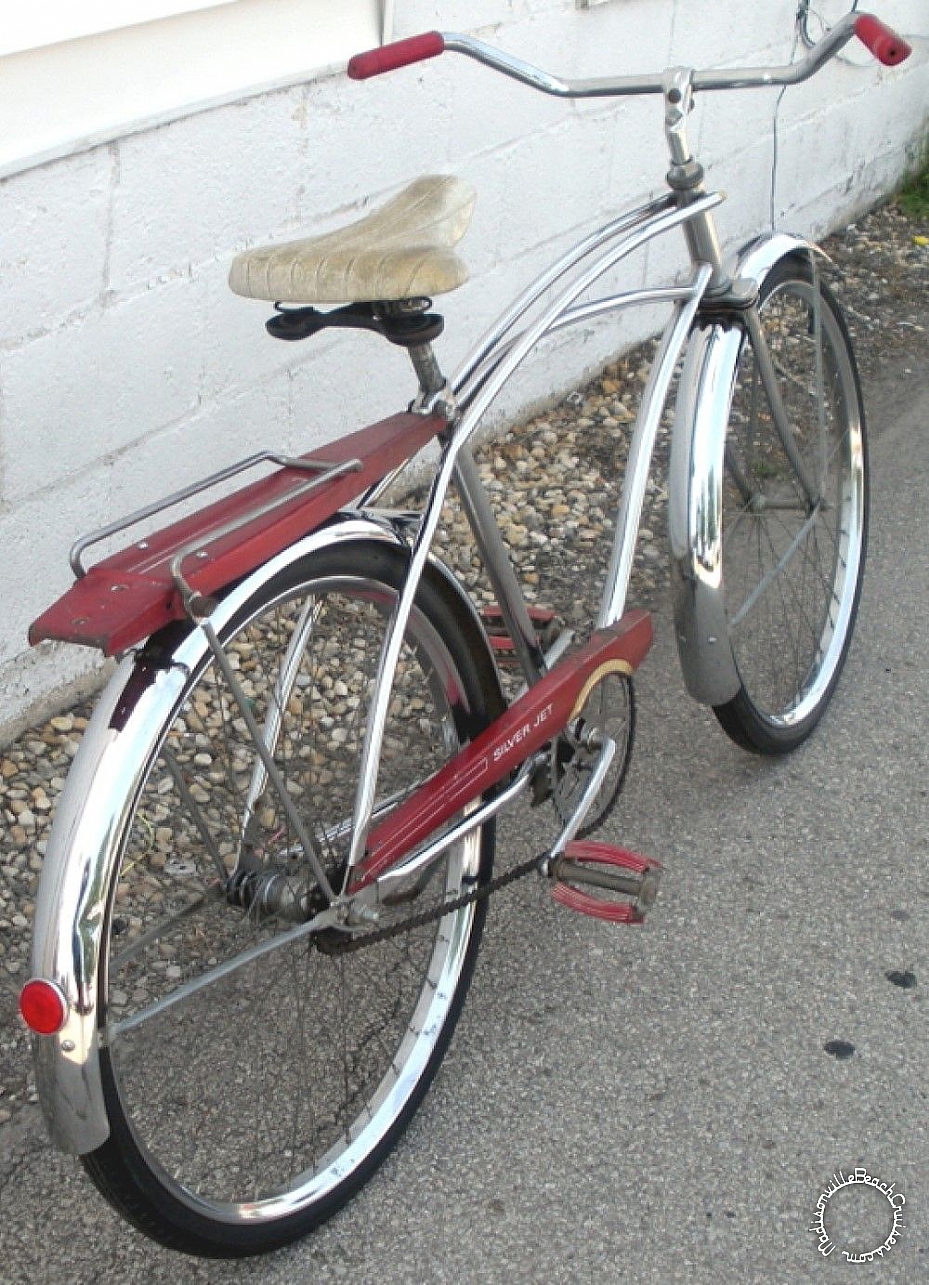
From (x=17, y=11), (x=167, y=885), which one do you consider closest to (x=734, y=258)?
(x=17, y=11)

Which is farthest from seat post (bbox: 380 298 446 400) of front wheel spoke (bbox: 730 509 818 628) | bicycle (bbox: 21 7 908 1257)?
front wheel spoke (bbox: 730 509 818 628)

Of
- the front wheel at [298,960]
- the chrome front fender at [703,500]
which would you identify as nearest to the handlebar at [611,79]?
the chrome front fender at [703,500]

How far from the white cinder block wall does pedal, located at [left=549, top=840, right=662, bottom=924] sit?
125cm

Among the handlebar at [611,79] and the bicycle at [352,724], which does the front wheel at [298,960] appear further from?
the handlebar at [611,79]

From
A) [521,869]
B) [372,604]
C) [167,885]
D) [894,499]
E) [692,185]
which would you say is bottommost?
[894,499]

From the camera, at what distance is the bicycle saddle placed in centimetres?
196

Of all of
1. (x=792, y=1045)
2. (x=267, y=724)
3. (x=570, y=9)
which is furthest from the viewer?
(x=570, y=9)

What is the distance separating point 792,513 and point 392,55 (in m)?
1.48

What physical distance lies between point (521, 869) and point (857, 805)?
3.15ft

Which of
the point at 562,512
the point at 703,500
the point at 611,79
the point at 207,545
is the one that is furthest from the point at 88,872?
the point at 562,512

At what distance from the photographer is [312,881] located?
2107 millimetres

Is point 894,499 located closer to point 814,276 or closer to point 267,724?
point 814,276

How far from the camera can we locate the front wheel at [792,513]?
9.86 feet

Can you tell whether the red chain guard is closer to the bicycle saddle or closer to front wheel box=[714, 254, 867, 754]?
front wheel box=[714, 254, 867, 754]
